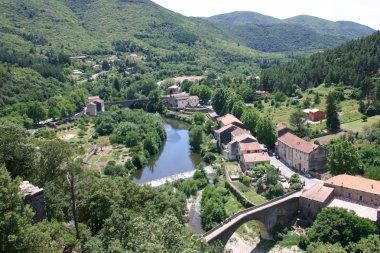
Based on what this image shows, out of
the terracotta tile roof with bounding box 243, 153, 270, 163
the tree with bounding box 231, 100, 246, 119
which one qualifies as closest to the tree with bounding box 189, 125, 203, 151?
the tree with bounding box 231, 100, 246, 119

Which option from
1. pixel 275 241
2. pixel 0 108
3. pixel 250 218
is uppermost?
pixel 0 108

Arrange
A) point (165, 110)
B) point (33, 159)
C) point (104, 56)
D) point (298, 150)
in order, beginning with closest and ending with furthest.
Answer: point (33, 159)
point (298, 150)
point (165, 110)
point (104, 56)

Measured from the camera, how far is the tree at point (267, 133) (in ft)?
194

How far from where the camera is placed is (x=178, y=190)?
156 ft

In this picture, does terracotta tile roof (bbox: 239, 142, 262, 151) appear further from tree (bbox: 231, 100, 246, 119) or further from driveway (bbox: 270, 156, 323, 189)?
tree (bbox: 231, 100, 246, 119)

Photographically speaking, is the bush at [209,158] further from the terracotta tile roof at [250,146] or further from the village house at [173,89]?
the village house at [173,89]

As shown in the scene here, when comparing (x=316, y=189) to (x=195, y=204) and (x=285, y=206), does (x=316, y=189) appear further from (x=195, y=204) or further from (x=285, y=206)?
(x=195, y=204)

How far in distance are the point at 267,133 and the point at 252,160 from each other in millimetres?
9407

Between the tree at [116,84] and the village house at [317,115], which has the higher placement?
the tree at [116,84]

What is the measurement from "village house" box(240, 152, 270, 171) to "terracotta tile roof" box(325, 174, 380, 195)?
12228 millimetres

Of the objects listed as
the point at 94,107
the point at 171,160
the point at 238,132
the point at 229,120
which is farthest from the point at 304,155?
the point at 94,107

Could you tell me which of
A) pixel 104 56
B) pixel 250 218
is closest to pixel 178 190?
pixel 250 218

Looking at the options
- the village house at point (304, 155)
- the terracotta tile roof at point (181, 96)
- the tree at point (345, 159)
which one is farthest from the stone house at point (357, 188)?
the terracotta tile roof at point (181, 96)

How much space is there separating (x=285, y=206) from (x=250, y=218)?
15.3 ft
